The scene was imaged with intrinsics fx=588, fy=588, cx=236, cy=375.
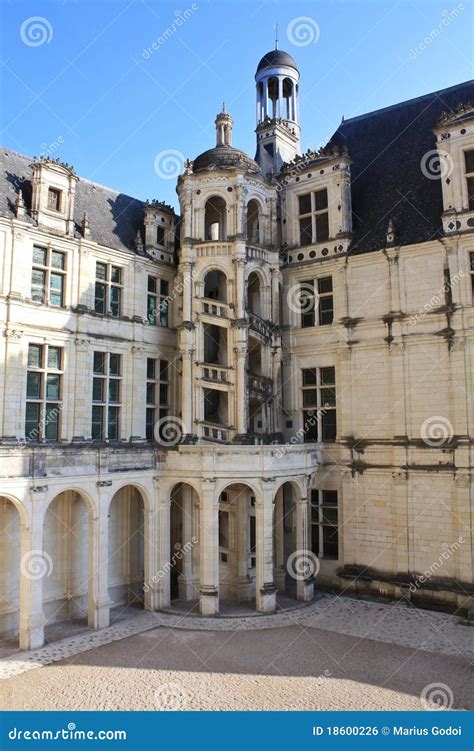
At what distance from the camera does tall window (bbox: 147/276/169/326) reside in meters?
23.8

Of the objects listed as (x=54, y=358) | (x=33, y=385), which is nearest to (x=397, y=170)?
(x=54, y=358)

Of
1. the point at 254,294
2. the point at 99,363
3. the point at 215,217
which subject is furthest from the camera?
the point at 215,217

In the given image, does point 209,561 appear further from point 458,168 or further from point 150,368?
point 458,168

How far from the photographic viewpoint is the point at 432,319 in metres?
21.2

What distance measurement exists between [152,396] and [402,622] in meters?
12.2

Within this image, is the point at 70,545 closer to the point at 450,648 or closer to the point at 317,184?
the point at 450,648

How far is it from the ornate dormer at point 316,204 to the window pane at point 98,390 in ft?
31.5

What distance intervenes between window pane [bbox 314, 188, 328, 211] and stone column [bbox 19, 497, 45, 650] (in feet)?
53.2

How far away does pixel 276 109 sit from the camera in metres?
29.8

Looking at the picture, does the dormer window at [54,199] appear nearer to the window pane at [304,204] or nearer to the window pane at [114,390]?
the window pane at [114,390]

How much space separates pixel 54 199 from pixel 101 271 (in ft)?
9.82

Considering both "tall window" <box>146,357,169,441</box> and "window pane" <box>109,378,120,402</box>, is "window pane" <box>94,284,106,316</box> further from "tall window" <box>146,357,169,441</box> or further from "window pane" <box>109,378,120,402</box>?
"tall window" <box>146,357,169,441</box>

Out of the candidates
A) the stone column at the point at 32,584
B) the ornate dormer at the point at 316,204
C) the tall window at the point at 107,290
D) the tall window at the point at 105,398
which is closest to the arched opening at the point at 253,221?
the ornate dormer at the point at 316,204

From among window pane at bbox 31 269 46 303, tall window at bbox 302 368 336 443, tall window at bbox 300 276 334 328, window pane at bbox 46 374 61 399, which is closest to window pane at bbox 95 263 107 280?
window pane at bbox 31 269 46 303
